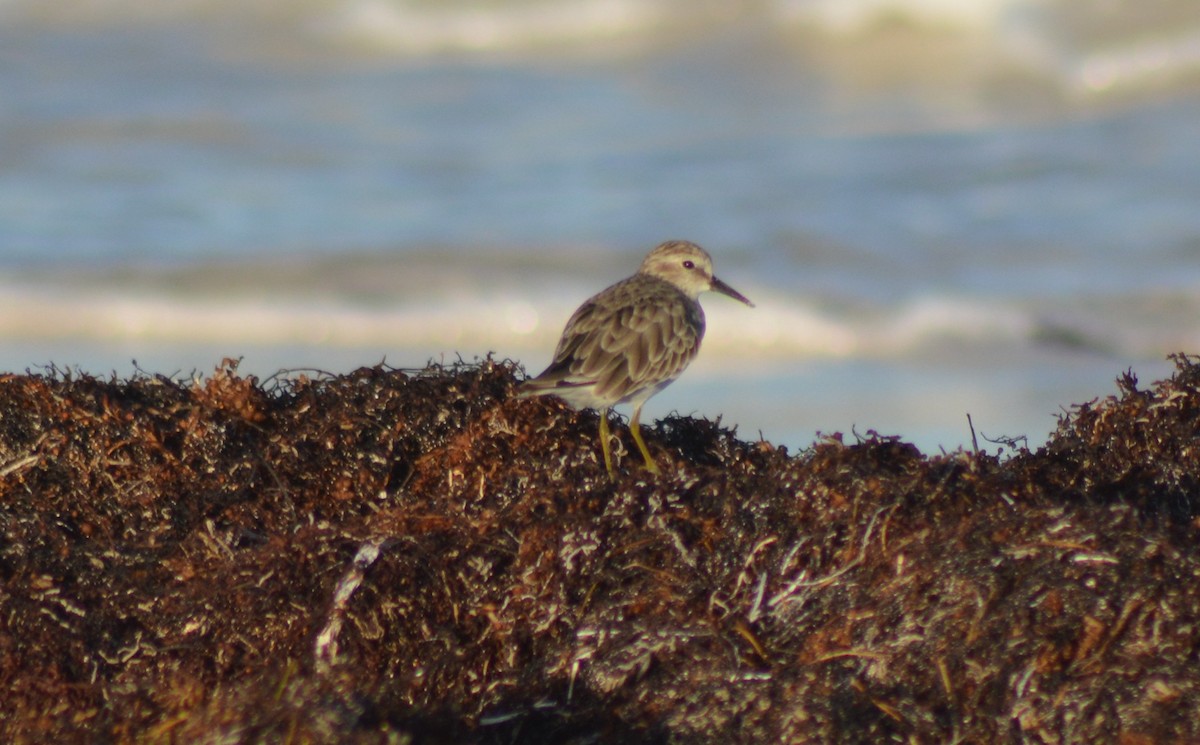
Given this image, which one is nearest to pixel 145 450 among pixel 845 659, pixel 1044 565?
pixel 845 659

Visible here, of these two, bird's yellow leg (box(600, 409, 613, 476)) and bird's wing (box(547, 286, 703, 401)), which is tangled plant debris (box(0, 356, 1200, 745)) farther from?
bird's wing (box(547, 286, 703, 401))

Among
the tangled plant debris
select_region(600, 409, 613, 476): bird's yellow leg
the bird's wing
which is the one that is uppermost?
the bird's wing

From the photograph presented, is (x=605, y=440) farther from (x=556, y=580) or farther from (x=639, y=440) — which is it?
(x=556, y=580)

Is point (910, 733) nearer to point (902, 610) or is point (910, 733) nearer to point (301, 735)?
point (902, 610)

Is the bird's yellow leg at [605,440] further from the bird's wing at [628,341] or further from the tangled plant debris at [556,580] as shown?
the bird's wing at [628,341]

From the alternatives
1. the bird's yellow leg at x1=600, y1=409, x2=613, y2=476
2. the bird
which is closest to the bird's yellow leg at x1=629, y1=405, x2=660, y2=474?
the bird
